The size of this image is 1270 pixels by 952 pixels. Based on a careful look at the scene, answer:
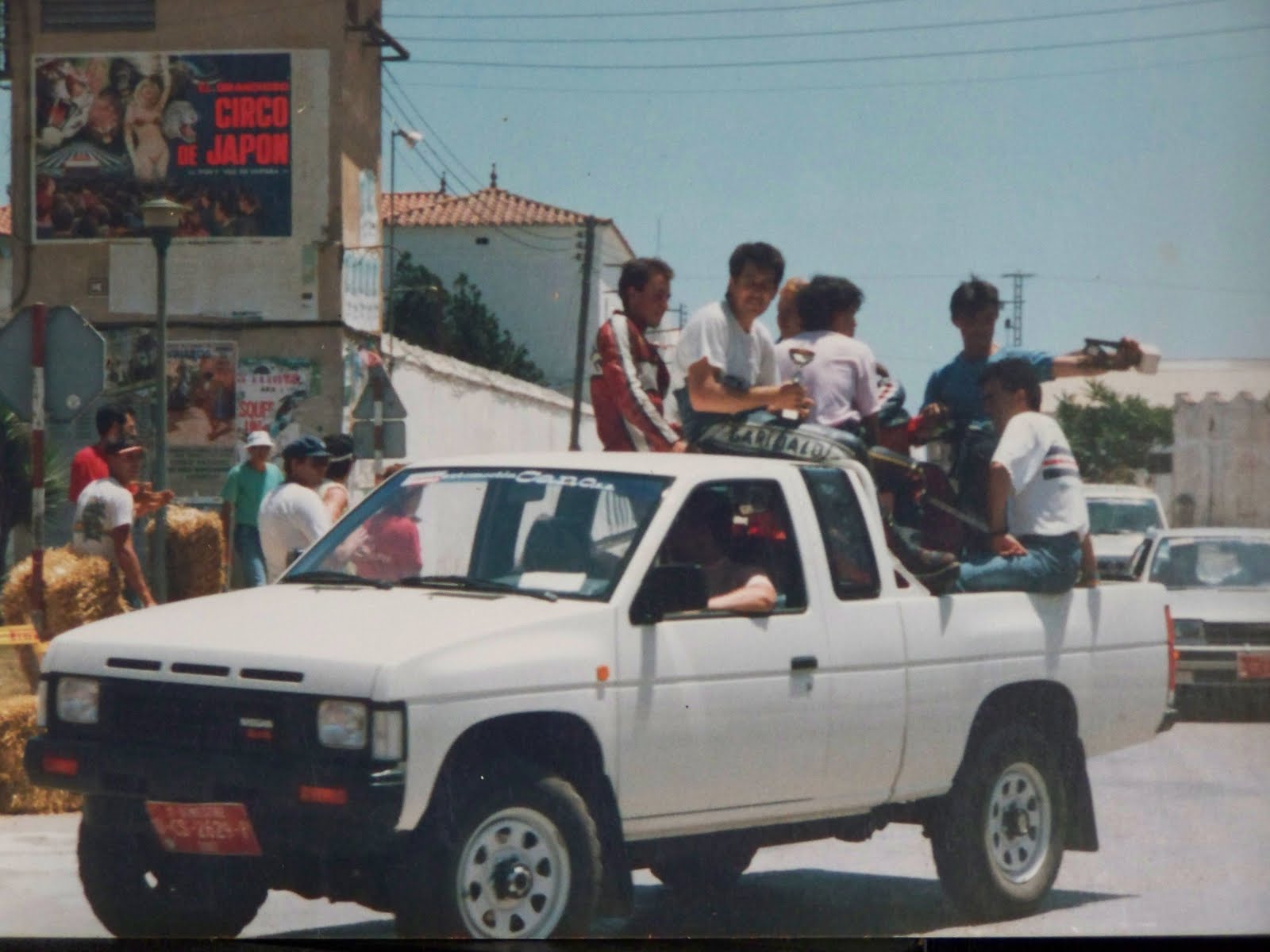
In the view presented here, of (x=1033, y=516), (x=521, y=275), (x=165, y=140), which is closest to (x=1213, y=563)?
(x=1033, y=516)

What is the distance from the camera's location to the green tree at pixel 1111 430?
62.8 feet

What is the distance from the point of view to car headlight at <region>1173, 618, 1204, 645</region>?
46.5 feet

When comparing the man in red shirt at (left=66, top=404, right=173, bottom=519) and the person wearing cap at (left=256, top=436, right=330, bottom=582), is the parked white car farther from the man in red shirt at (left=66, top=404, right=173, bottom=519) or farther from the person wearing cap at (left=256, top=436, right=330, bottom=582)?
the person wearing cap at (left=256, top=436, right=330, bottom=582)

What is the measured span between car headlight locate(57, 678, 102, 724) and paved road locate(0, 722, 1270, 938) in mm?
855

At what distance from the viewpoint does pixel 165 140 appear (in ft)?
86.5

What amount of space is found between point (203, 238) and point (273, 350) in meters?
1.74

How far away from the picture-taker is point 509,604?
598cm

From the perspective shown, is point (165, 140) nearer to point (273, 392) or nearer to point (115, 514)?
point (273, 392)

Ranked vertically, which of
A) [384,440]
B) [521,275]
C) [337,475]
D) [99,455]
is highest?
[521,275]

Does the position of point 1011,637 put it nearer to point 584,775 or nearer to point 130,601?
point 584,775

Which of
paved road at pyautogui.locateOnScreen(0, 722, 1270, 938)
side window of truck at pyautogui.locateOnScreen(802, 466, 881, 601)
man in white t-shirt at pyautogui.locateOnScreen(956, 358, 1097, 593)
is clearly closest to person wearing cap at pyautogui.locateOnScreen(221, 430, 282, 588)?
paved road at pyautogui.locateOnScreen(0, 722, 1270, 938)

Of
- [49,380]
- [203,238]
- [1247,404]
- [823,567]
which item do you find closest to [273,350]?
[203,238]

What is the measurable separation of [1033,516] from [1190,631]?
6.89 metres

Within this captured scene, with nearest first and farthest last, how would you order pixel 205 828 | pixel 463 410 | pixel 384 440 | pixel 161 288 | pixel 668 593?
pixel 205 828
pixel 668 593
pixel 384 440
pixel 161 288
pixel 463 410
